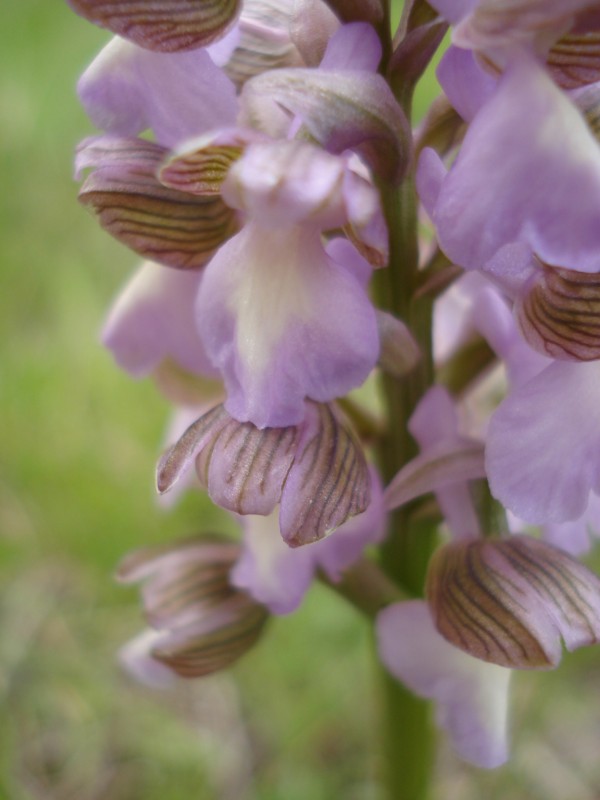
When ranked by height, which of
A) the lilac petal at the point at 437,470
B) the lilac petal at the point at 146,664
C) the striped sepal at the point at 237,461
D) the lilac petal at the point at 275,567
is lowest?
the lilac petal at the point at 146,664

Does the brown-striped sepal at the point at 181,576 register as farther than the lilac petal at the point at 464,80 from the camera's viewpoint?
Yes

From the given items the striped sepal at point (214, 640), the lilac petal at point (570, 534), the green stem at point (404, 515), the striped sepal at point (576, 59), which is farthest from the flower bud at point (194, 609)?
the striped sepal at point (576, 59)

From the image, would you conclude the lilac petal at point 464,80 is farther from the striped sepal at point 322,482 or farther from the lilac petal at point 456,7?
the striped sepal at point 322,482

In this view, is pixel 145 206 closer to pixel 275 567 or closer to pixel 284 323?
pixel 284 323

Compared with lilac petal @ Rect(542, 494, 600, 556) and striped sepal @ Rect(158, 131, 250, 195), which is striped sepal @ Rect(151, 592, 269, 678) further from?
striped sepal @ Rect(158, 131, 250, 195)

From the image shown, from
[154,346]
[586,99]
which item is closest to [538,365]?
[586,99]

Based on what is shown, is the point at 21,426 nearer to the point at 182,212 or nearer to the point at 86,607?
the point at 86,607

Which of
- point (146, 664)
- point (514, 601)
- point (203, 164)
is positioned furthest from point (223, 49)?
point (146, 664)
